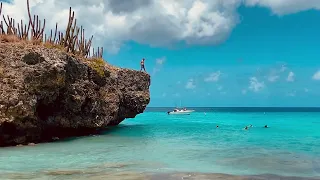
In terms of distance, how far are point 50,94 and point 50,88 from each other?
0.45m

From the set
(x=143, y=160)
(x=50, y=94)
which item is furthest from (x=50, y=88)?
(x=143, y=160)

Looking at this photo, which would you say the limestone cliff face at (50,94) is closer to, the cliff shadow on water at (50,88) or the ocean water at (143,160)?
the cliff shadow on water at (50,88)

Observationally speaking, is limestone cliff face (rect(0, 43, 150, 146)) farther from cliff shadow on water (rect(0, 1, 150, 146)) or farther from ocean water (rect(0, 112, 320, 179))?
ocean water (rect(0, 112, 320, 179))

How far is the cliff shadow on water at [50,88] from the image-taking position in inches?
808

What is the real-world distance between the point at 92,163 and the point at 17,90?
26.2ft

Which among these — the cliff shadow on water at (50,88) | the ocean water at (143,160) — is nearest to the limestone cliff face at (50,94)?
the cliff shadow on water at (50,88)

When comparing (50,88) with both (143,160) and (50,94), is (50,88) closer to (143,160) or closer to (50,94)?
(50,94)

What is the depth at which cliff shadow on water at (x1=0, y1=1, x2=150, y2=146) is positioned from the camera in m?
20.5

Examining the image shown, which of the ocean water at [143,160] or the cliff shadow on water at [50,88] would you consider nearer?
the ocean water at [143,160]

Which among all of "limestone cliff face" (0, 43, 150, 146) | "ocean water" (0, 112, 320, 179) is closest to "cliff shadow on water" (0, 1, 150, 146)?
"limestone cliff face" (0, 43, 150, 146)

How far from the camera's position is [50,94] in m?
22.7

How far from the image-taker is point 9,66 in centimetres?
2073

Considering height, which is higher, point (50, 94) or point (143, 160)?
point (50, 94)

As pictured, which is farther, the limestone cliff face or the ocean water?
the limestone cliff face
